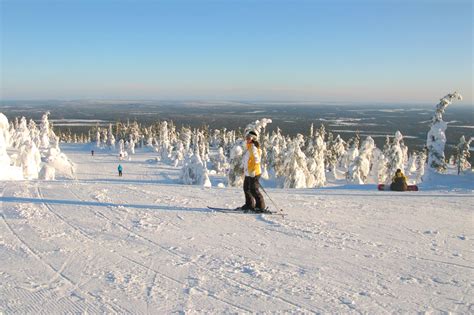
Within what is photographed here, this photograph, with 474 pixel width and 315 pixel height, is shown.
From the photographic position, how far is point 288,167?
33.7m

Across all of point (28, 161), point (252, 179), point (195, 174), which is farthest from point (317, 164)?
point (252, 179)

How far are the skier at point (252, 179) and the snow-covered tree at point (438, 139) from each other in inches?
882

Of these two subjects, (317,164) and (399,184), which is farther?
(317,164)

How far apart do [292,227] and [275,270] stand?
222cm

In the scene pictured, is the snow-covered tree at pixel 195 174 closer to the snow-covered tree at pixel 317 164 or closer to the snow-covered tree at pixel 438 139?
the snow-covered tree at pixel 317 164

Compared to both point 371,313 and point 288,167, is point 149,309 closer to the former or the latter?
point 371,313

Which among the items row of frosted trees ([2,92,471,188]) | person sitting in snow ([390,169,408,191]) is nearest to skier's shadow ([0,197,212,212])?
person sitting in snow ([390,169,408,191])

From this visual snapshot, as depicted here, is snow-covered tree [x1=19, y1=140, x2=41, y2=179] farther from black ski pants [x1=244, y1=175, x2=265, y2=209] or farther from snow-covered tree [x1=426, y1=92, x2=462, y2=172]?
snow-covered tree [x1=426, y1=92, x2=462, y2=172]

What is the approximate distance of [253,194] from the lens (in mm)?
8586

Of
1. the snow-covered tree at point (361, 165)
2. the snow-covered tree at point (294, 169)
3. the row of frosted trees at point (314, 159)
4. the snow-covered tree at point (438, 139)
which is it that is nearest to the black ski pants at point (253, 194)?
the row of frosted trees at point (314, 159)

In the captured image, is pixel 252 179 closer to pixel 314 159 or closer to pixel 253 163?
pixel 253 163

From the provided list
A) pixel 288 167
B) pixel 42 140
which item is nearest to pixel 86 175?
pixel 288 167

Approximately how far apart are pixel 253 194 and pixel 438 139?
2417 centimetres

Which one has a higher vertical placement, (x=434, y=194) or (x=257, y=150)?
(x=257, y=150)
